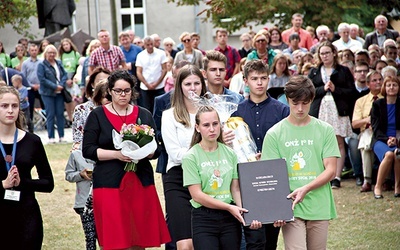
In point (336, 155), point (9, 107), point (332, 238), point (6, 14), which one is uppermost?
point (6, 14)

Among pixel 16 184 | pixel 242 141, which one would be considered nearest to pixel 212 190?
pixel 242 141

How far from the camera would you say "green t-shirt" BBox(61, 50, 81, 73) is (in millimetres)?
25578

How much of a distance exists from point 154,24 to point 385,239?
110 ft

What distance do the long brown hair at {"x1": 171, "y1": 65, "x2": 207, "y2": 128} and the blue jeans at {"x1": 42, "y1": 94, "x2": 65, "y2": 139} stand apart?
1371 cm

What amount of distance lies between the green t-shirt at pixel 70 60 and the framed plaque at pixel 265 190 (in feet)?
60.4

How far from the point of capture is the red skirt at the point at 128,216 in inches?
336

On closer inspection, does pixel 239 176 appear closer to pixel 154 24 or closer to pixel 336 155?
pixel 336 155

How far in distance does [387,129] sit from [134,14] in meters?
31.7

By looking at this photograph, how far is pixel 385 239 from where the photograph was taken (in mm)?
10992

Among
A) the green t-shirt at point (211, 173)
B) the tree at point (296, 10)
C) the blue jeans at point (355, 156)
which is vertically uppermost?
the tree at point (296, 10)

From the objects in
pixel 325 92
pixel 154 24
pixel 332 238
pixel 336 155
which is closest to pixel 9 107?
pixel 336 155

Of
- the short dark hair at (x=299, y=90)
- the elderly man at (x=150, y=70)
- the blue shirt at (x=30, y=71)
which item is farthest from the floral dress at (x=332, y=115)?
the blue shirt at (x=30, y=71)

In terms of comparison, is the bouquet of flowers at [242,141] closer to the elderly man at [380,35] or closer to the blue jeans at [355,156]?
the blue jeans at [355,156]

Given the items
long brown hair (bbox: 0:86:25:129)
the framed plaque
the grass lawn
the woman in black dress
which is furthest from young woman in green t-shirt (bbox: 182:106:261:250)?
the grass lawn
